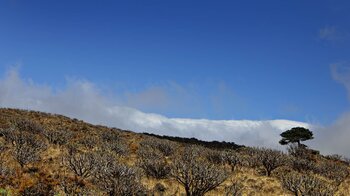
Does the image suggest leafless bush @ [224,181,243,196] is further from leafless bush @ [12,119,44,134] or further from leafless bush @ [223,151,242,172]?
leafless bush @ [12,119,44,134]

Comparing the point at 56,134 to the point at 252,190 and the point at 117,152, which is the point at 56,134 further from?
the point at 252,190

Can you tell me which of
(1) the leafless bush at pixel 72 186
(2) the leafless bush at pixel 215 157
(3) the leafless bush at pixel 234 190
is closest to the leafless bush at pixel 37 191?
(1) the leafless bush at pixel 72 186

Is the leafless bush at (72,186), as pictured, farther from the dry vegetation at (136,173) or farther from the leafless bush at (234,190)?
the leafless bush at (234,190)

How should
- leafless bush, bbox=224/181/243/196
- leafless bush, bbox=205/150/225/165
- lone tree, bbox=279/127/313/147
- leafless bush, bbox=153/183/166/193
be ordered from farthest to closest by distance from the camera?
lone tree, bbox=279/127/313/147 → leafless bush, bbox=205/150/225/165 → leafless bush, bbox=153/183/166/193 → leafless bush, bbox=224/181/243/196

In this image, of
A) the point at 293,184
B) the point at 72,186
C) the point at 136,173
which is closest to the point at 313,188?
the point at 293,184

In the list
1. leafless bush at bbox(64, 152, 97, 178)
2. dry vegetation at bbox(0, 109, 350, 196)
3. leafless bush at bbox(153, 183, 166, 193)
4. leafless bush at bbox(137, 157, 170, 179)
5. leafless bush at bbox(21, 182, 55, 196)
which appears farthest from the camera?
leafless bush at bbox(137, 157, 170, 179)

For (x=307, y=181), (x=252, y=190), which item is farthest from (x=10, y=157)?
(x=307, y=181)

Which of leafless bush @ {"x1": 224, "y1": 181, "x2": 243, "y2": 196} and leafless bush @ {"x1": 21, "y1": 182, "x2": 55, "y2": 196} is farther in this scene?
leafless bush @ {"x1": 224, "y1": 181, "x2": 243, "y2": 196}

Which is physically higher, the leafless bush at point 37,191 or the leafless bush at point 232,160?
the leafless bush at point 232,160

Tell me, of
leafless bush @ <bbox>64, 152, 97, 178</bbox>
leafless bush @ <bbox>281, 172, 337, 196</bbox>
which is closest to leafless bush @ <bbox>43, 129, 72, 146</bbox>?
leafless bush @ <bbox>64, 152, 97, 178</bbox>

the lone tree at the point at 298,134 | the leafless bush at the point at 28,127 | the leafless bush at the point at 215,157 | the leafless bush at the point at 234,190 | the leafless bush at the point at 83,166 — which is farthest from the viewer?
the lone tree at the point at 298,134

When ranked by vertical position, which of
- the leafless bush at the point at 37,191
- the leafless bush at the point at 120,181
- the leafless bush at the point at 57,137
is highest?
the leafless bush at the point at 57,137

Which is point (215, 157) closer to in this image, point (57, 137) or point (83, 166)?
point (57, 137)

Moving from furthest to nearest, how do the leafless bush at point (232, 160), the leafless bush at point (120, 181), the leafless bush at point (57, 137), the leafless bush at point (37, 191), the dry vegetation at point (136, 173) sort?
the leafless bush at point (57, 137), the leafless bush at point (232, 160), the dry vegetation at point (136, 173), the leafless bush at point (120, 181), the leafless bush at point (37, 191)
